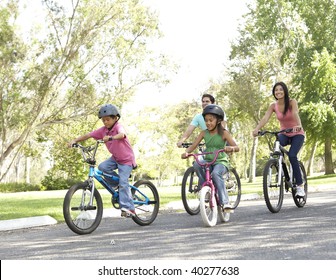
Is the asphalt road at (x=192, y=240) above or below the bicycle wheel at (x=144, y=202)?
below

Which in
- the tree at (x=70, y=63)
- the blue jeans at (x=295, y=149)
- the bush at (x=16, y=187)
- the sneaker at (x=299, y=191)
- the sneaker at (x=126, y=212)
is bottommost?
the sneaker at (x=126, y=212)

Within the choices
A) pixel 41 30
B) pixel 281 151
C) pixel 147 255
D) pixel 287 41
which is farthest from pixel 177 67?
pixel 147 255

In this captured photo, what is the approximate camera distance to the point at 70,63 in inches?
1065

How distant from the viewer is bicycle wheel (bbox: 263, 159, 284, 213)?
9.19 m

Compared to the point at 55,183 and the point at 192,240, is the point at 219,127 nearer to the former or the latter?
the point at 192,240

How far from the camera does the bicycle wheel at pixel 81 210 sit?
7.71 m

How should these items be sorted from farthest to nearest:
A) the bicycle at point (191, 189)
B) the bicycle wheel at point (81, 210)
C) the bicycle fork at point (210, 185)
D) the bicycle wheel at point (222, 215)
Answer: the bicycle at point (191, 189), the bicycle wheel at point (222, 215), the bicycle fork at point (210, 185), the bicycle wheel at point (81, 210)

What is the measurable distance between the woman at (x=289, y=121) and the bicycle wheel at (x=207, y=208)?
1.89 metres

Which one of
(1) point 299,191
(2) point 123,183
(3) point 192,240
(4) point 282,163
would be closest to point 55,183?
(1) point 299,191

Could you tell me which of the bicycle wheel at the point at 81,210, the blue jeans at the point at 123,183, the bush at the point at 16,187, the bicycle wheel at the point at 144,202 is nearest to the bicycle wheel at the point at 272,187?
the bicycle wheel at the point at 144,202

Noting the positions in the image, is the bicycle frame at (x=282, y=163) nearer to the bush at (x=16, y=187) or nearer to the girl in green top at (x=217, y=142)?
the girl in green top at (x=217, y=142)

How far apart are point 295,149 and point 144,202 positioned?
2959 millimetres

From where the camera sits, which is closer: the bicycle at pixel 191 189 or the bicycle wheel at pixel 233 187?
the bicycle at pixel 191 189

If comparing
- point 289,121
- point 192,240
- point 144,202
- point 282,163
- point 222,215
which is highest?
point 289,121
